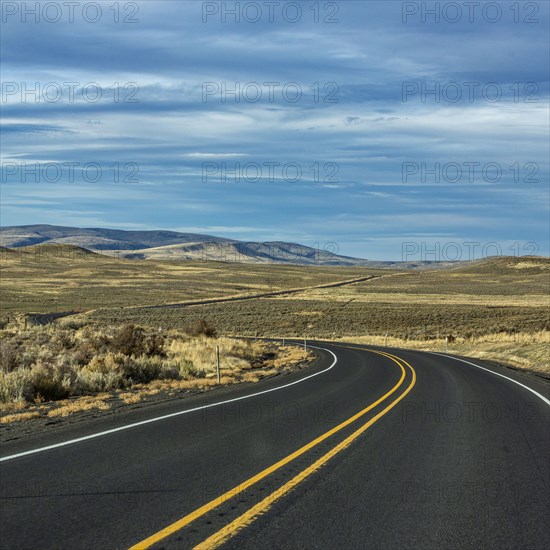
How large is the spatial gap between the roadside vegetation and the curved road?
3360mm

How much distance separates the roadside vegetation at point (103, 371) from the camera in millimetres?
14492

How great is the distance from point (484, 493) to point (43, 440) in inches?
261

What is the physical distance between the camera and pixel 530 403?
14719 mm

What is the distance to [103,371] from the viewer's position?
19.0 meters

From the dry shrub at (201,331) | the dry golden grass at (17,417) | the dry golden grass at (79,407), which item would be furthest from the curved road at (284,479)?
the dry shrub at (201,331)

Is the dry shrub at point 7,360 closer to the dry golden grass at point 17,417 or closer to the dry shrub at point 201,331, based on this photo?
the dry golden grass at point 17,417

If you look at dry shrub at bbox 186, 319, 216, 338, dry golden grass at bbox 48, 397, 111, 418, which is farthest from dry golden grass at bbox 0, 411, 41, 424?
dry shrub at bbox 186, 319, 216, 338

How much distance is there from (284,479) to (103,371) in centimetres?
1296

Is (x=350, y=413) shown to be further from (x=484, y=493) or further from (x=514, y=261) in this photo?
(x=514, y=261)

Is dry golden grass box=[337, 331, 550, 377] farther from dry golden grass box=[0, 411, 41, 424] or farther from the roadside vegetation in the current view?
dry golden grass box=[0, 411, 41, 424]

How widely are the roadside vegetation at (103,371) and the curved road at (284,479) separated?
336cm

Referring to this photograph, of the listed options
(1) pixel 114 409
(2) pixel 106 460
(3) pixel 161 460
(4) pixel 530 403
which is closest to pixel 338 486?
(3) pixel 161 460

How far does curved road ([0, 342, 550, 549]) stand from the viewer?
556 cm

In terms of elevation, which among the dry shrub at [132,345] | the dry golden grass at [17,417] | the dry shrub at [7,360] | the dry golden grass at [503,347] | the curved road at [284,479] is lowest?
the dry golden grass at [503,347]
